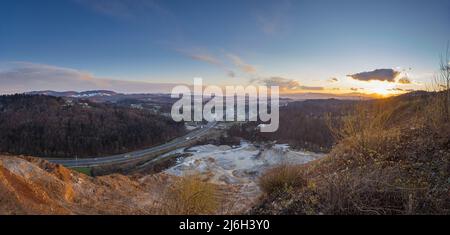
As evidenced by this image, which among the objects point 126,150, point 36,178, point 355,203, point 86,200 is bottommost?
point 126,150

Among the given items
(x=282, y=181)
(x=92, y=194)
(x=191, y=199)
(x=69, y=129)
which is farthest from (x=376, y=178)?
(x=69, y=129)

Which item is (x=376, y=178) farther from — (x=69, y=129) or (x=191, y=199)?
(x=69, y=129)

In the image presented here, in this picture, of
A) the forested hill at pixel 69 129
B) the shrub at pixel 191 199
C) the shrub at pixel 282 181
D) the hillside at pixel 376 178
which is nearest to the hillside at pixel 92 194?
the shrub at pixel 191 199

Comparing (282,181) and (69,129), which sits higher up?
(282,181)

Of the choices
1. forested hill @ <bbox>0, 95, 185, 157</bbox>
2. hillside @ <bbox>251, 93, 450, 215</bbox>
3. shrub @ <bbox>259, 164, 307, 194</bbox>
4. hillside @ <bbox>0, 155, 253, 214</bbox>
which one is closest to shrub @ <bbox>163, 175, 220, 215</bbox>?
hillside @ <bbox>0, 155, 253, 214</bbox>

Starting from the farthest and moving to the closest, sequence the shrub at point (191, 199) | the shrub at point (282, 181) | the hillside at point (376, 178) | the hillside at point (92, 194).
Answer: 1. the shrub at point (282, 181)
2. the hillside at point (92, 194)
3. the shrub at point (191, 199)
4. the hillside at point (376, 178)

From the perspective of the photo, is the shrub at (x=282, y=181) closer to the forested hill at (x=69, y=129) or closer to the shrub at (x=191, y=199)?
the shrub at (x=191, y=199)
